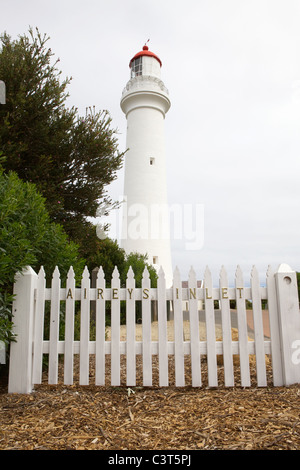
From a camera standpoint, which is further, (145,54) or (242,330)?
(145,54)

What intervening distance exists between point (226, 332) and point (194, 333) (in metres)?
0.38

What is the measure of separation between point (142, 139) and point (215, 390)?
1593cm

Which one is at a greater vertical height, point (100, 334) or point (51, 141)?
point (51, 141)

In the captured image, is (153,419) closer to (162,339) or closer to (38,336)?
(162,339)

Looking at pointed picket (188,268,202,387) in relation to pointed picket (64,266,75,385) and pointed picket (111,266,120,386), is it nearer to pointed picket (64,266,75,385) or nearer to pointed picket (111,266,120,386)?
pointed picket (111,266,120,386)

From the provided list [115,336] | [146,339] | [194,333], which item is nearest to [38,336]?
[115,336]

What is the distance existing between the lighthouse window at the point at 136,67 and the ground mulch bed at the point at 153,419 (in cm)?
2021

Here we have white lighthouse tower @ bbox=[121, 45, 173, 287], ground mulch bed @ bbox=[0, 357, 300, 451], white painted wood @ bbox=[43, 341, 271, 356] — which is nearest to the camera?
ground mulch bed @ bbox=[0, 357, 300, 451]

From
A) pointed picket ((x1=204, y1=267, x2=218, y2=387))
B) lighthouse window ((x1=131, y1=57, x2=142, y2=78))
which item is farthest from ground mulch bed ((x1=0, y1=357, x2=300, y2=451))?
lighthouse window ((x1=131, y1=57, x2=142, y2=78))

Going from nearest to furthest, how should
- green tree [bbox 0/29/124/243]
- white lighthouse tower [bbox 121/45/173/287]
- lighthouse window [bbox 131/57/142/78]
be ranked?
green tree [bbox 0/29/124/243], white lighthouse tower [bbox 121/45/173/287], lighthouse window [bbox 131/57/142/78]

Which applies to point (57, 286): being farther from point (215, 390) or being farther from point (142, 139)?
point (142, 139)

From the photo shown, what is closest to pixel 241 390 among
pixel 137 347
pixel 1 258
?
pixel 137 347

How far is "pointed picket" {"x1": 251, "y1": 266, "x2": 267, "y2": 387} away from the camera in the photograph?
3.74 metres

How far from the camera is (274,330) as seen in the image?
3.82m
